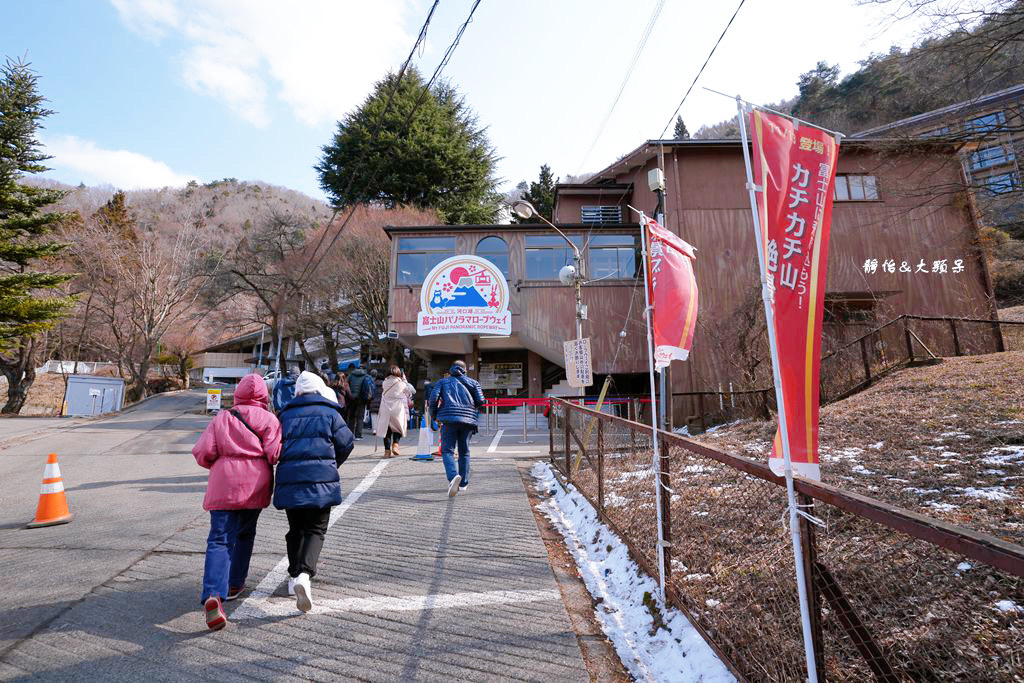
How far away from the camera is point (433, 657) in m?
2.73

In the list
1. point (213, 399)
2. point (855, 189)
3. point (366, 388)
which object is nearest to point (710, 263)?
point (855, 189)

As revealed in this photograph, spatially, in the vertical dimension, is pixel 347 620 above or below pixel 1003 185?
below

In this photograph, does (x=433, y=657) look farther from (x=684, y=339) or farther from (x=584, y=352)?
(x=584, y=352)

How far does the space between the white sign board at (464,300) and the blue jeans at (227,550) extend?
1483 cm

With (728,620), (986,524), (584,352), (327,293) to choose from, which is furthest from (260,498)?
(327,293)

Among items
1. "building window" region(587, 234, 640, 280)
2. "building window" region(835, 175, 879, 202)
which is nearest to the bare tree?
"building window" region(587, 234, 640, 280)

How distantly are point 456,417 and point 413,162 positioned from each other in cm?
2688

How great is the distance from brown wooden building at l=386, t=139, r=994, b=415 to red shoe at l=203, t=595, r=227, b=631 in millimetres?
12702

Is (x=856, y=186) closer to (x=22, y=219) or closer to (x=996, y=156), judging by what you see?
(x=996, y=156)

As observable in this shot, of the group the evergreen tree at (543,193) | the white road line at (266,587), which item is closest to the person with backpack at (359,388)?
the white road line at (266,587)

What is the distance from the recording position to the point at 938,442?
6.71m

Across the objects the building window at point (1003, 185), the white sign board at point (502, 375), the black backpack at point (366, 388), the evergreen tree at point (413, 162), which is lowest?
the black backpack at point (366, 388)

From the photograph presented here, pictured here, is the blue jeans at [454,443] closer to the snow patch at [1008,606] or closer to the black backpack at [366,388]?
the snow patch at [1008,606]

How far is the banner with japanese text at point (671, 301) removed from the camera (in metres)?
3.70
